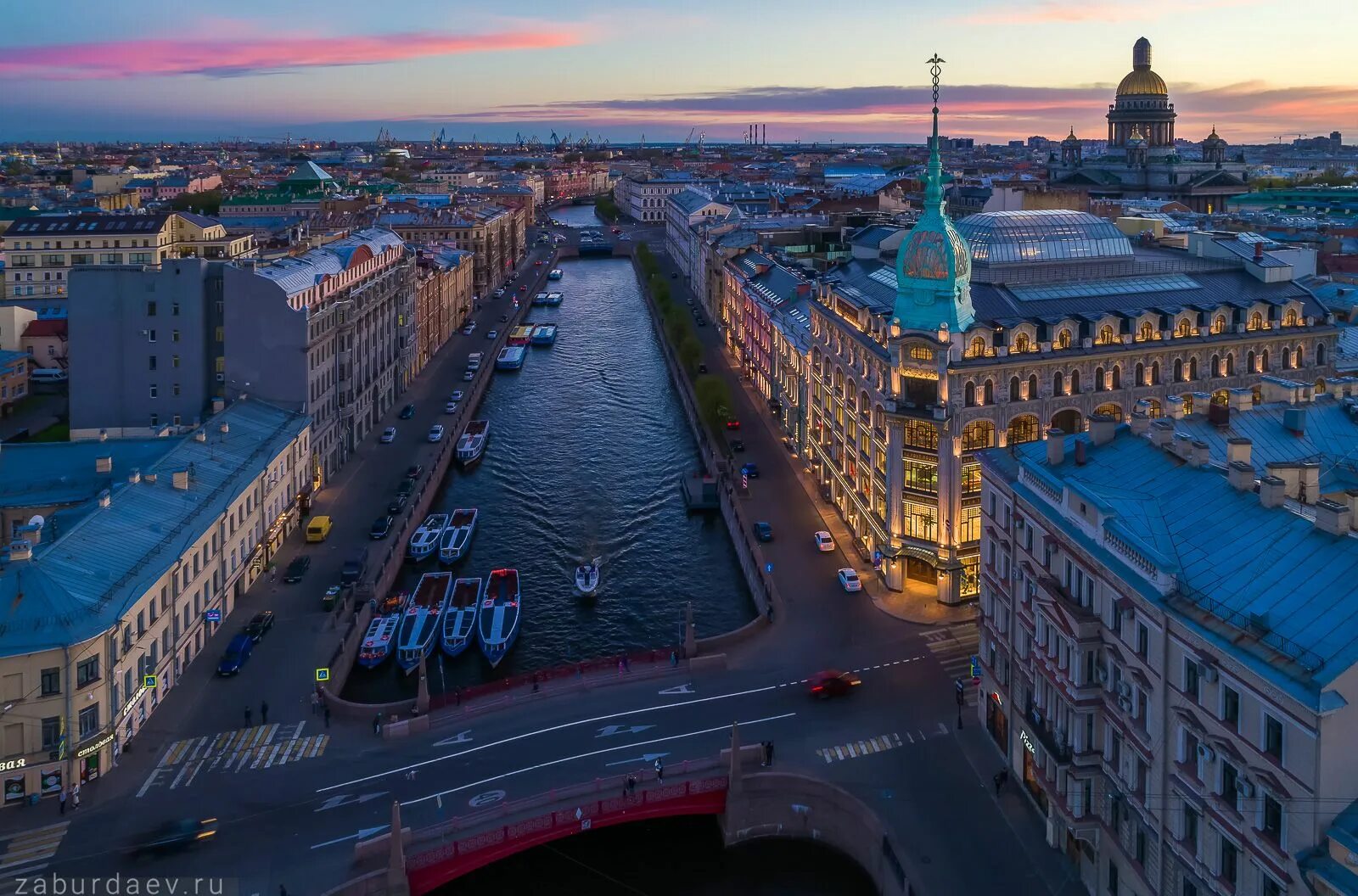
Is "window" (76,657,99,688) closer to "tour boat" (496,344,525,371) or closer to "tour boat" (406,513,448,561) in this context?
"tour boat" (406,513,448,561)

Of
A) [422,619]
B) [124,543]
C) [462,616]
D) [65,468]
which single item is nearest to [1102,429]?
[462,616]

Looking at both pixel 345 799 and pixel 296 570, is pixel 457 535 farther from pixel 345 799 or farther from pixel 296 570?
pixel 345 799

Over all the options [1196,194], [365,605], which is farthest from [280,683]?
[1196,194]

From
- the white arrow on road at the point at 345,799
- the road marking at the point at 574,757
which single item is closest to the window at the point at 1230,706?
the road marking at the point at 574,757

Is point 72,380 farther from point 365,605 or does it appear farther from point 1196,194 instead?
point 1196,194

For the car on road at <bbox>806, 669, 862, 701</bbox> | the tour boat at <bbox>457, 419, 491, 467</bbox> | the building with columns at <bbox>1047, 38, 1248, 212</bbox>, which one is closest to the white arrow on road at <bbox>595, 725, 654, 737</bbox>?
the car on road at <bbox>806, 669, 862, 701</bbox>

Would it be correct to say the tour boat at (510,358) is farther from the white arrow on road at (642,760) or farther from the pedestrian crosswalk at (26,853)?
the pedestrian crosswalk at (26,853)
